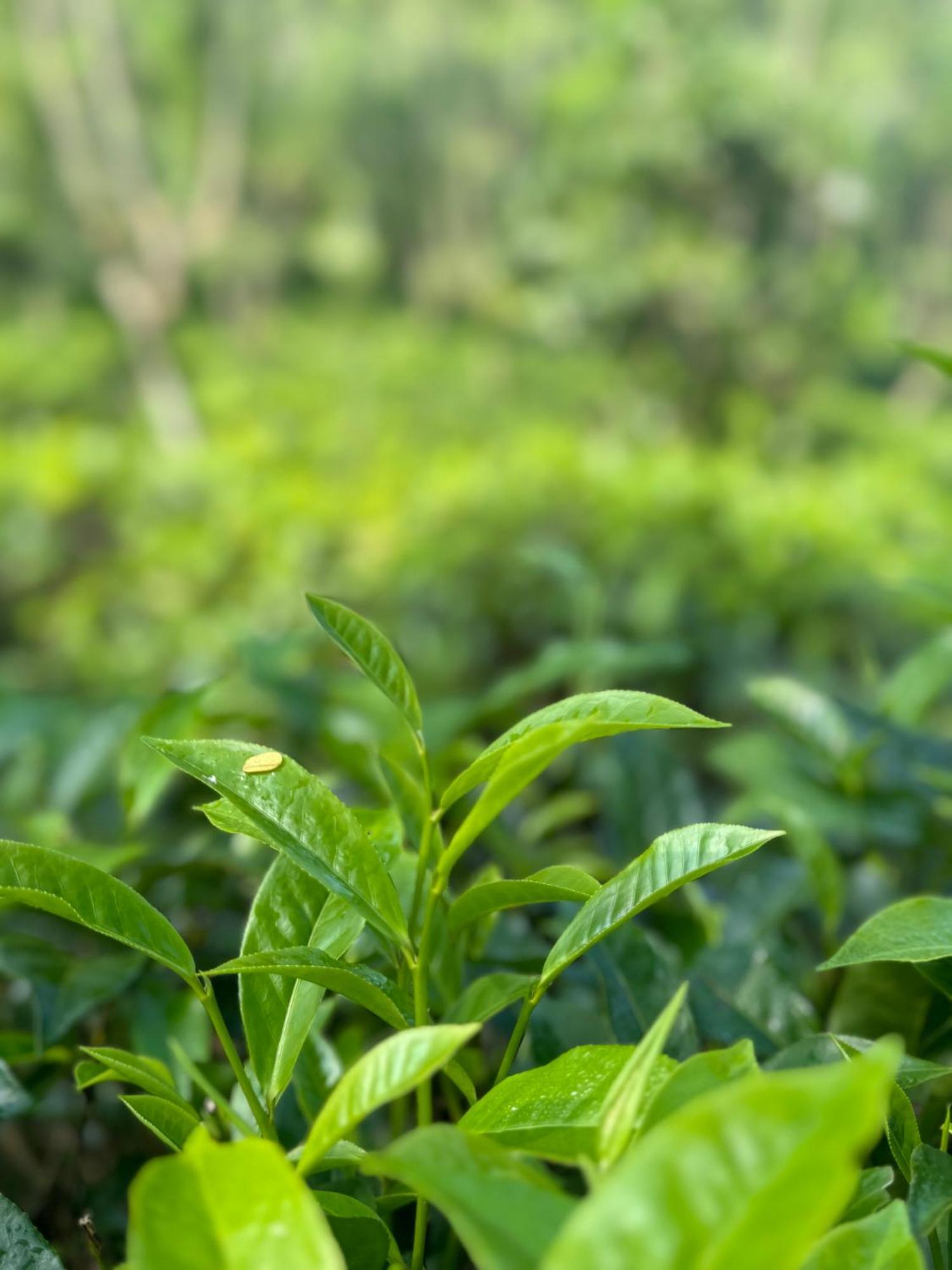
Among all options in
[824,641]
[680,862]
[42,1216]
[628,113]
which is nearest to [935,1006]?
[680,862]

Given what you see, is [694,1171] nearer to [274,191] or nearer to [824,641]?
[824,641]

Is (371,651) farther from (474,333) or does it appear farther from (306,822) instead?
(474,333)

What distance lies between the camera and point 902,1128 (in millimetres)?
240

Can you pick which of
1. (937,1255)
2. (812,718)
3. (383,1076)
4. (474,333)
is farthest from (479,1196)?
(474,333)

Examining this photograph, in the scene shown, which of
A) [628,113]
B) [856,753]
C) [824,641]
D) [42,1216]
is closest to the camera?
[42,1216]

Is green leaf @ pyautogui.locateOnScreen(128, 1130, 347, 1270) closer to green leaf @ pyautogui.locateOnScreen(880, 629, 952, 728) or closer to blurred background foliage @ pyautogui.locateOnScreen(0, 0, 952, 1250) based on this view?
green leaf @ pyautogui.locateOnScreen(880, 629, 952, 728)

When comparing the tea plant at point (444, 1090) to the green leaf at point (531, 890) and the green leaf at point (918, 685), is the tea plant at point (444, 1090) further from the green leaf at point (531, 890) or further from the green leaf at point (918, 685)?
the green leaf at point (918, 685)

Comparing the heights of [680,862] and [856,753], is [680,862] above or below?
above

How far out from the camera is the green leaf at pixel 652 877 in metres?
0.22

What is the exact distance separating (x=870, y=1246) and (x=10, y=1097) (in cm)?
21

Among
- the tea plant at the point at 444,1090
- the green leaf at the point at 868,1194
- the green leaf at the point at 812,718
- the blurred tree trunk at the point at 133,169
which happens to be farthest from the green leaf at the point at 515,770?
the blurred tree trunk at the point at 133,169

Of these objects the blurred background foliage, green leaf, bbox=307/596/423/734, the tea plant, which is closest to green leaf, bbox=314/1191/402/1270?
the tea plant

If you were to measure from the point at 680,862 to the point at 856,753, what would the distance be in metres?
0.29

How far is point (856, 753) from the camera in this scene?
486 mm
